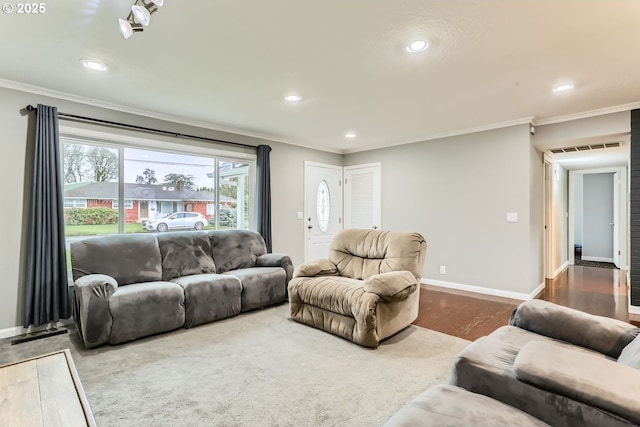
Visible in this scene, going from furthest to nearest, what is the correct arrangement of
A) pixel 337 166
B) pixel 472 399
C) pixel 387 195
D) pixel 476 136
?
pixel 337 166, pixel 387 195, pixel 476 136, pixel 472 399

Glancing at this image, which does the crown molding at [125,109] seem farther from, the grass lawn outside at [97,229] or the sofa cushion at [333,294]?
the sofa cushion at [333,294]

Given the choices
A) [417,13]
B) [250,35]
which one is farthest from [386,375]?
[250,35]

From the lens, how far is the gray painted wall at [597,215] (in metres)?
7.82

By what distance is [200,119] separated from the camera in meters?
4.36

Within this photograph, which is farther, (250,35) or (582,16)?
(250,35)

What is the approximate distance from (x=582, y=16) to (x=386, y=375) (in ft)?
8.82

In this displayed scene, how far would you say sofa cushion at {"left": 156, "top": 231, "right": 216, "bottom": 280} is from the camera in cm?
371

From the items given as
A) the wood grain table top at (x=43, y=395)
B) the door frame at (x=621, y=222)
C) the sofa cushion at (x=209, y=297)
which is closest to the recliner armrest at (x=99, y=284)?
the sofa cushion at (x=209, y=297)

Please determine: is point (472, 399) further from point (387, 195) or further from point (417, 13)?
point (387, 195)

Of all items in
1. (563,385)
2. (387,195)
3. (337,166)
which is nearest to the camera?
(563,385)

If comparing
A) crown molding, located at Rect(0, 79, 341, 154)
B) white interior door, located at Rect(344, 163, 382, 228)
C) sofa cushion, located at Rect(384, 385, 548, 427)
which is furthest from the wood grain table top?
white interior door, located at Rect(344, 163, 382, 228)

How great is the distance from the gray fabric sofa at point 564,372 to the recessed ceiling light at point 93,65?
3370 millimetres

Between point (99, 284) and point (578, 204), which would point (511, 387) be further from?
point (578, 204)

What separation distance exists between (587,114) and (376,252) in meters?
3.19
